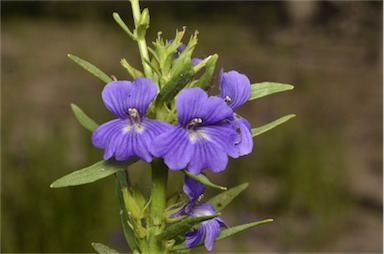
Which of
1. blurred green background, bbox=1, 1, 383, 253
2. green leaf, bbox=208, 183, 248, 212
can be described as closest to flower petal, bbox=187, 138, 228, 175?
green leaf, bbox=208, 183, 248, 212

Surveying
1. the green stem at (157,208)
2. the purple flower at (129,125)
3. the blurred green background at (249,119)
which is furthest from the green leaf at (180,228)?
the blurred green background at (249,119)

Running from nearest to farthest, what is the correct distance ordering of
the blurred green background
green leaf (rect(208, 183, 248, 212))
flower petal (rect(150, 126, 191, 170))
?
flower petal (rect(150, 126, 191, 170))
green leaf (rect(208, 183, 248, 212))
the blurred green background

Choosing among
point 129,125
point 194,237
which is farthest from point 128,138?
point 194,237

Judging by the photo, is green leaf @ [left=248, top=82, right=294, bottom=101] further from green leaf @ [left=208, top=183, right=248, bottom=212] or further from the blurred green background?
the blurred green background

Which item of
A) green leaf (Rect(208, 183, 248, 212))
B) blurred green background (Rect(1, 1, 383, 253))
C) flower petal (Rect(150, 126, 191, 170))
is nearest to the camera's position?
flower petal (Rect(150, 126, 191, 170))

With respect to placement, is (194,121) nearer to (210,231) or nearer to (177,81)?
(177,81)

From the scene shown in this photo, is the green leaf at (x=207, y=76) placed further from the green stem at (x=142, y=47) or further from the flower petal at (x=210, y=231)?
the flower petal at (x=210, y=231)
